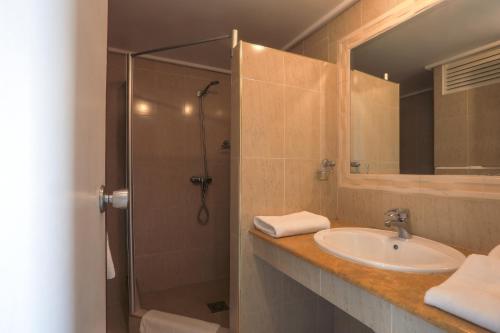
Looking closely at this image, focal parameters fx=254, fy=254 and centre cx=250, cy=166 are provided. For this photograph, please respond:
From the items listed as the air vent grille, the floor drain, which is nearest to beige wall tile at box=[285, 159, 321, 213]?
the air vent grille

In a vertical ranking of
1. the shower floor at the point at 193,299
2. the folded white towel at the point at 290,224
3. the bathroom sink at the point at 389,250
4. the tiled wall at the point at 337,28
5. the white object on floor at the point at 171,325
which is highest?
the tiled wall at the point at 337,28

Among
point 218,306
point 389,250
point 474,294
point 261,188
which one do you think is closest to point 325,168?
point 261,188

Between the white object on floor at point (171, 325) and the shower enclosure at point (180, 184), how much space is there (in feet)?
1.54

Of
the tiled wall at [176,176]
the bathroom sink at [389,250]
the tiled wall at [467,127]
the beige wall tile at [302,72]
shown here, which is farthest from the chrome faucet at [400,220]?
the tiled wall at [176,176]

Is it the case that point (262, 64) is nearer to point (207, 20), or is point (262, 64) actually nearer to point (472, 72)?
point (207, 20)

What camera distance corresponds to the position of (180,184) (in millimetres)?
2438

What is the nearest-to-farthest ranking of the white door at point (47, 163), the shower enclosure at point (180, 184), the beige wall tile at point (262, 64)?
the white door at point (47, 163) < the beige wall tile at point (262, 64) < the shower enclosure at point (180, 184)

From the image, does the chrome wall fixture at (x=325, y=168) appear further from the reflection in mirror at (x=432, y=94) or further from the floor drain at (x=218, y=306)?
the floor drain at (x=218, y=306)

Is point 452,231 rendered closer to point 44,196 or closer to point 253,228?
point 253,228

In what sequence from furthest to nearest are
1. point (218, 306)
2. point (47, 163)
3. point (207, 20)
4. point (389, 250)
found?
1. point (218, 306)
2. point (207, 20)
3. point (389, 250)
4. point (47, 163)

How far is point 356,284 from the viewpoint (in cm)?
75

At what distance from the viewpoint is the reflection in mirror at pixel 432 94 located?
0.99 m

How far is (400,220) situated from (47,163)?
129cm

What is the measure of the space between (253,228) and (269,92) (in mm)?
773
